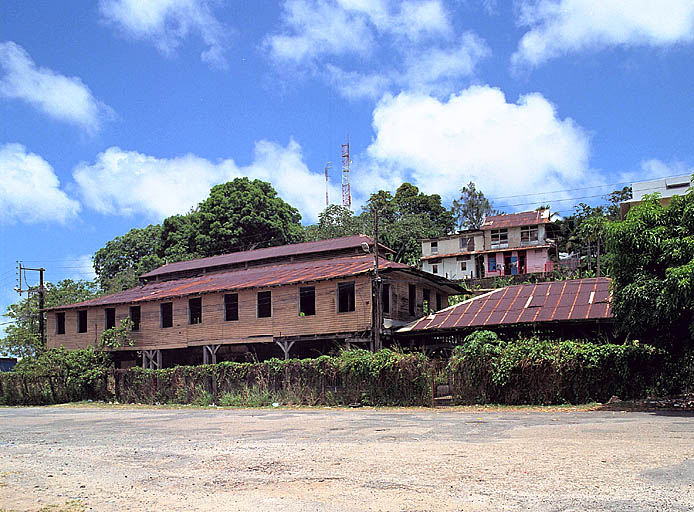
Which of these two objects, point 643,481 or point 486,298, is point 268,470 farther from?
point 486,298

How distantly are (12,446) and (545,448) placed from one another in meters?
10.4

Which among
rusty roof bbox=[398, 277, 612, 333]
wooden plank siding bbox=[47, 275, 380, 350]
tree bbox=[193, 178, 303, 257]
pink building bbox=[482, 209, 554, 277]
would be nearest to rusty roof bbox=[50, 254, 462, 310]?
wooden plank siding bbox=[47, 275, 380, 350]

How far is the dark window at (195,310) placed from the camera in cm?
3791

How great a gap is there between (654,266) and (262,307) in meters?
21.5

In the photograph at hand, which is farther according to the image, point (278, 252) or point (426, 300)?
point (278, 252)

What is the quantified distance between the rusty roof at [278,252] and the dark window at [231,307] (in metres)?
6.28

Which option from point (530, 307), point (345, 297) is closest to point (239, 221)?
point (345, 297)

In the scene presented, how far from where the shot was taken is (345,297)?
107 feet

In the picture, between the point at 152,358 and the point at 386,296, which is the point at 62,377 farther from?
the point at 386,296

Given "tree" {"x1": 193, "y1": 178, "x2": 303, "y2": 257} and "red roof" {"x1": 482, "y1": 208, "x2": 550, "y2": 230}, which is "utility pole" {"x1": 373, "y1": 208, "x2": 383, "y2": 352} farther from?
"red roof" {"x1": 482, "y1": 208, "x2": 550, "y2": 230}

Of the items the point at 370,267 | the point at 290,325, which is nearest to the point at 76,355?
the point at 290,325

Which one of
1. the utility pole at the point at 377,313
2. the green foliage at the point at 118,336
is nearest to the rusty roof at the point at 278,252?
the green foliage at the point at 118,336

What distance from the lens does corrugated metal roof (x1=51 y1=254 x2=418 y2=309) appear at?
33.7 metres

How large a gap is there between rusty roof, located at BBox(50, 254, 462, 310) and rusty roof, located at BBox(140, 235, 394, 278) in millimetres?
730
